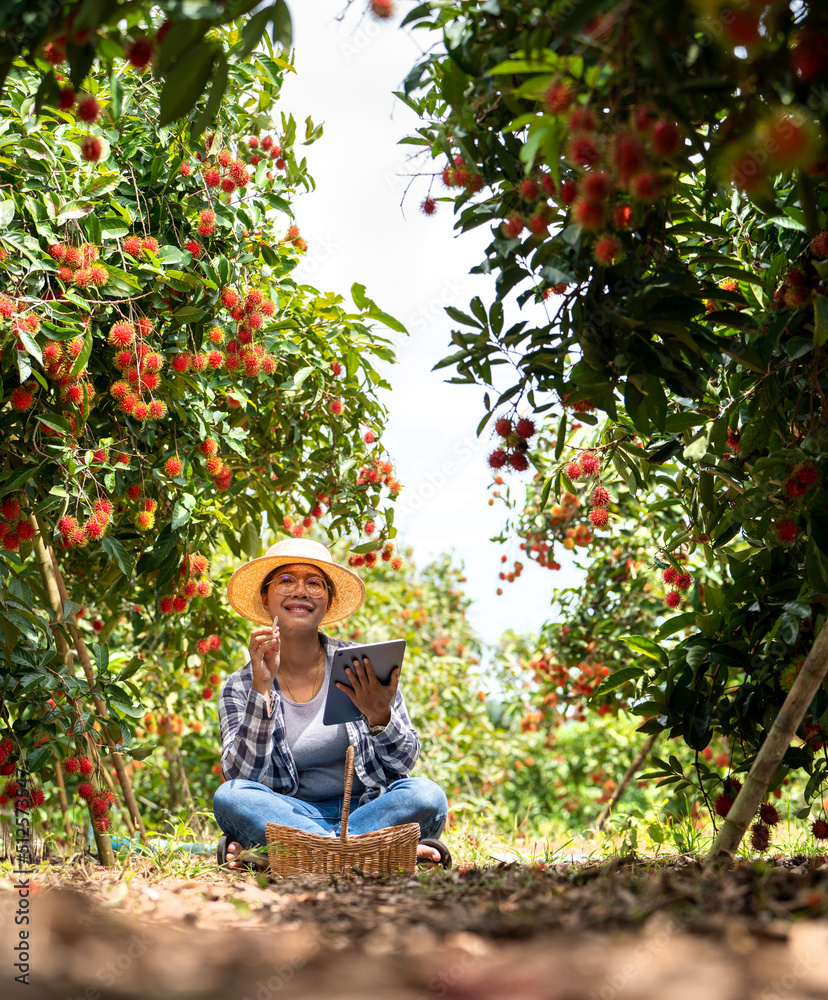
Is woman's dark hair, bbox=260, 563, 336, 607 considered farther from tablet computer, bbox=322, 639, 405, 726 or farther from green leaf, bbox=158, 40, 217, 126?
green leaf, bbox=158, 40, 217, 126

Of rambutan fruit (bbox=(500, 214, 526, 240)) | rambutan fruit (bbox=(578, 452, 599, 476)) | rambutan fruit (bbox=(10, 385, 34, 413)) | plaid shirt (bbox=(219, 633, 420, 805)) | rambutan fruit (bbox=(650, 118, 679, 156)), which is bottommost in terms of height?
plaid shirt (bbox=(219, 633, 420, 805))

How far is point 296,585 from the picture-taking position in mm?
2824

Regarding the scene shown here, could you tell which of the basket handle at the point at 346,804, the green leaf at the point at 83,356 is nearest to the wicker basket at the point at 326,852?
the basket handle at the point at 346,804

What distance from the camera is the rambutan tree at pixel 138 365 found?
2.22 metres

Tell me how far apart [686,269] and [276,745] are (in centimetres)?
171

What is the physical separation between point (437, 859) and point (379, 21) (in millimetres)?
2015

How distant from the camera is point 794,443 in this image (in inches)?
73.6

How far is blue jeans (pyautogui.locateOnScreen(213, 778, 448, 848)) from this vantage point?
2303mm

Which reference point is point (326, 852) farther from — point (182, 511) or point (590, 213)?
point (590, 213)

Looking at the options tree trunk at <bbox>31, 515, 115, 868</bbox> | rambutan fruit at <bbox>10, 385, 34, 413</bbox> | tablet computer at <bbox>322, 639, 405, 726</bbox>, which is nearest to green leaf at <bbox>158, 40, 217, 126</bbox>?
rambutan fruit at <bbox>10, 385, 34, 413</bbox>

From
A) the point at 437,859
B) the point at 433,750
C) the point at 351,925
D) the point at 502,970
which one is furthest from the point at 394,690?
the point at 433,750

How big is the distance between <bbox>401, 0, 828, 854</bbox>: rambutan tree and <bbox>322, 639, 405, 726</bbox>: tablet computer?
64cm

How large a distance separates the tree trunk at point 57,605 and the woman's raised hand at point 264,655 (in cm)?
59

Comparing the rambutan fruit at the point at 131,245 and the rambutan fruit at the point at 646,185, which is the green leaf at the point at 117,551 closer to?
the rambutan fruit at the point at 131,245
